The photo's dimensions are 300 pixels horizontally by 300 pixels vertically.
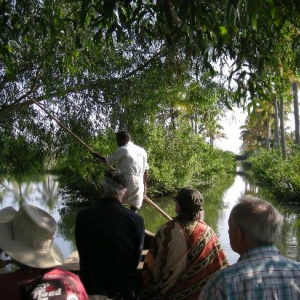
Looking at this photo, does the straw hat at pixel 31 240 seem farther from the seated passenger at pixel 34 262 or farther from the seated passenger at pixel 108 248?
the seated passenger at pixel 108 248

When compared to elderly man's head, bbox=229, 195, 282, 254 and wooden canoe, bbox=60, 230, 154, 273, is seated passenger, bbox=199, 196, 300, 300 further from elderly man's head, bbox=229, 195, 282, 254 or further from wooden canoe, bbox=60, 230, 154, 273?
wooden canoe, bbox=60, 230, 154, 273

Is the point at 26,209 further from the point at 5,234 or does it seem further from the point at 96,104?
the point at 96,104

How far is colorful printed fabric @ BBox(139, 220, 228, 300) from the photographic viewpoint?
363 centimetres

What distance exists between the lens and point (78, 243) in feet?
11.8

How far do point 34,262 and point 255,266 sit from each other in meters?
0.98

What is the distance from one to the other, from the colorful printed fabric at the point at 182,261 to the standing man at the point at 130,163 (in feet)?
9.28

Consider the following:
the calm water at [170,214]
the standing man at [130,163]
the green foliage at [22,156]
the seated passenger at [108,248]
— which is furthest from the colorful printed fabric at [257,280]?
the calm water at [170,214]

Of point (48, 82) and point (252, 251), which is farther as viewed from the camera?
point (48, 82)

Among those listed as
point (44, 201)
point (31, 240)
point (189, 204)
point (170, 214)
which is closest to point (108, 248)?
point (189, 204)

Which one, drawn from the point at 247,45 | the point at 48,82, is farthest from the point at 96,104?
the point at 247,45

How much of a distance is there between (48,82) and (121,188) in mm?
4428

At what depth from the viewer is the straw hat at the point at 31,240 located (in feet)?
6.96

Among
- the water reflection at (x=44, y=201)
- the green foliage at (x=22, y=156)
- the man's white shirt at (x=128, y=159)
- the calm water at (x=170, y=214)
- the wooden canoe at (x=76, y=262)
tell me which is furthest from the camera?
the water reflection at (x=44, y=201)

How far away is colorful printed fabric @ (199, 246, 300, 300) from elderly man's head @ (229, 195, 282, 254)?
0.15 ft
